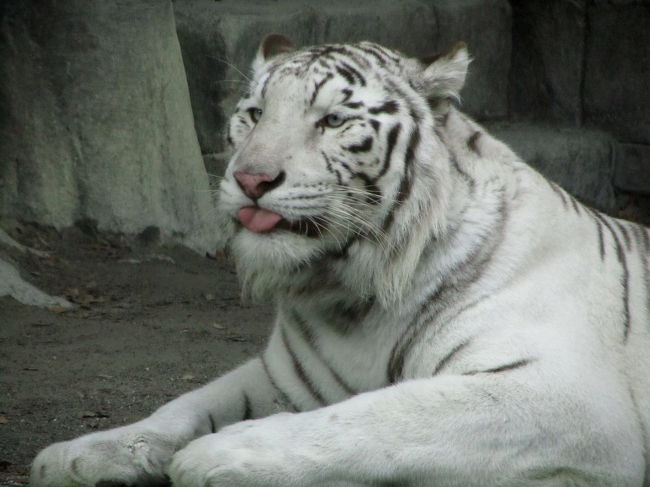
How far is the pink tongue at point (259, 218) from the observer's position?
2.49 m

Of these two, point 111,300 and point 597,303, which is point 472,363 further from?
point 111,300

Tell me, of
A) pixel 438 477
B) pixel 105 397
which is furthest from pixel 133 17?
pixel 438 477

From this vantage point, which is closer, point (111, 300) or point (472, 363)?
point (472, 363)

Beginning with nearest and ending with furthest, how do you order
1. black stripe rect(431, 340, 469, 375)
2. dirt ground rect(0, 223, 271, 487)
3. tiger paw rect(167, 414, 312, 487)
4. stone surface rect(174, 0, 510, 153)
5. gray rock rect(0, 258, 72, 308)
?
1. tiger paw rect(167, 414, 312, 487)
2. black stripe rect(431, 340, 469, 375)
3. dirt ground rect(0, 223, 271, 487)
4. gray rock rect(0, 258, 72, 308)
5. stone surface rect(174, 0, 510, 153)

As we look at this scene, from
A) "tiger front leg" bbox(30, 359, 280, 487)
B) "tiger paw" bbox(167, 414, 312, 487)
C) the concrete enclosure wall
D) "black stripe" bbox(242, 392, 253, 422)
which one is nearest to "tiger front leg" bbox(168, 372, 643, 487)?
"tiger paw" bbox(167, 414, 312, 487)

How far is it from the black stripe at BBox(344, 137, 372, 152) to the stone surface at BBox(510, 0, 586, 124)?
4.29m

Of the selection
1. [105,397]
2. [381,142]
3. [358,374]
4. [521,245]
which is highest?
[381,142]

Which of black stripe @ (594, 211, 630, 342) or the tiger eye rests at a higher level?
the tiger eye

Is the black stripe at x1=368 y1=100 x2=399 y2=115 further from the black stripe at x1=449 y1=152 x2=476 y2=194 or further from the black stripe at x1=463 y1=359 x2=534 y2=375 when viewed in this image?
the black stripe at x1=463 y1=359 x2=534 y2=375

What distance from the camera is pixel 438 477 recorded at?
91.0 inches

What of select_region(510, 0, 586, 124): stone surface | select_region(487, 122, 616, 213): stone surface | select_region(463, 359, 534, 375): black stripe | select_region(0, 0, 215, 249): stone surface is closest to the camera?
select_region(463, 359, 534, 375): black stripe

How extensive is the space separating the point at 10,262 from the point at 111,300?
43 centimetres

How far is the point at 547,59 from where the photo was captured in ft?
22.0

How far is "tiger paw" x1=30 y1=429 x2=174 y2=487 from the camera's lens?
254 centimetres
